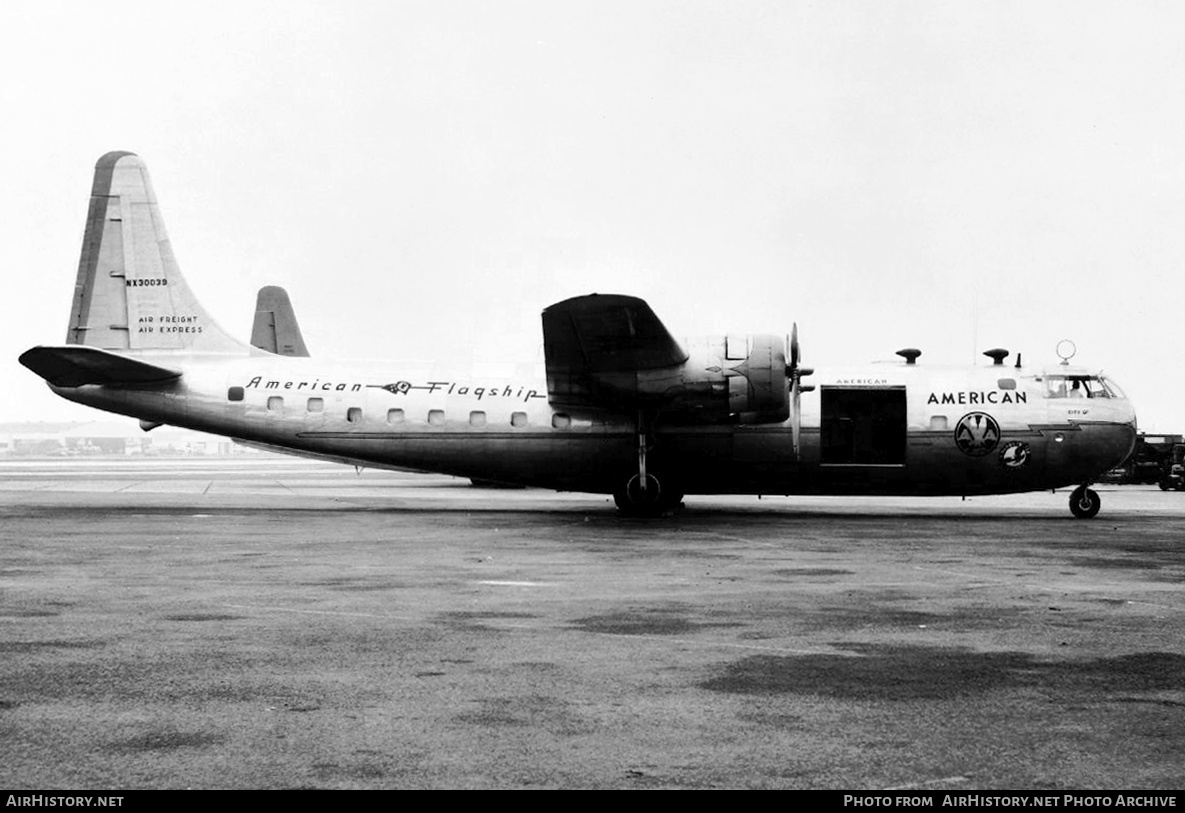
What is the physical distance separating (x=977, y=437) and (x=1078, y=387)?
2587 millimetres

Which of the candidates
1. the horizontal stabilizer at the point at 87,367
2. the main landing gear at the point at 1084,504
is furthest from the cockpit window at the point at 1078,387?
the horizontal stabilizer at the point at 87,367

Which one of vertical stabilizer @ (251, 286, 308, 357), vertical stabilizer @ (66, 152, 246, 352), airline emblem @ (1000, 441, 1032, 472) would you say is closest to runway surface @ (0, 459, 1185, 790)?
airline emblem @ (1000, 441, 1032, 472)

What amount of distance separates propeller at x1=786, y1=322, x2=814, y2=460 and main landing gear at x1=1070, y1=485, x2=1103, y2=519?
6086mm

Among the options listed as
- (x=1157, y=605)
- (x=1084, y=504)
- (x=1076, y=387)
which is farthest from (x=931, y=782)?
(x=1076, y=387)

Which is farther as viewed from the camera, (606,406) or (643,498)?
(606,406)

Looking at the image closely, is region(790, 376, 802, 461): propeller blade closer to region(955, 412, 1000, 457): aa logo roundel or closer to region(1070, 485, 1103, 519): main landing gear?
region(955, 412, 1000, 457): aa logo roundel

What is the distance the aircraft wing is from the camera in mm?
20562

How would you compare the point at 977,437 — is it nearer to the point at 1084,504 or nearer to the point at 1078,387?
the point at 1078,387

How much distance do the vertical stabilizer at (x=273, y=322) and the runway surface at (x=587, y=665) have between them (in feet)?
89.3

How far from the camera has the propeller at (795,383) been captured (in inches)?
910

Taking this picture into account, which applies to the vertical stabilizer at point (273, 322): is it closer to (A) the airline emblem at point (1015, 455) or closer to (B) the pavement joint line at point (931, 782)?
(A) the airline emblem at point (1015, 455)

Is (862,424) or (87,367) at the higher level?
(87,367)

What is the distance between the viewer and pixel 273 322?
143 ft

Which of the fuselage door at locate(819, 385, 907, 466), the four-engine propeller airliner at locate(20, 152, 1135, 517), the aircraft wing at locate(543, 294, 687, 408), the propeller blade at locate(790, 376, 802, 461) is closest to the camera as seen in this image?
the aircraft wing at locate(543, 294, 687, 408)
